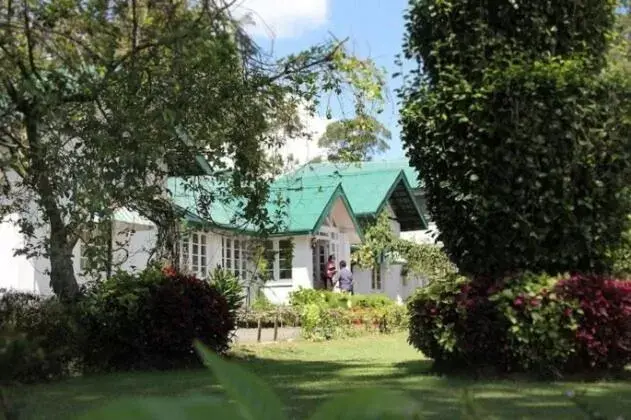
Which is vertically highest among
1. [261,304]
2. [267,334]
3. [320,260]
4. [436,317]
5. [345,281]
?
[320,260]

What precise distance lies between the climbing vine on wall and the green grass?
1807cm

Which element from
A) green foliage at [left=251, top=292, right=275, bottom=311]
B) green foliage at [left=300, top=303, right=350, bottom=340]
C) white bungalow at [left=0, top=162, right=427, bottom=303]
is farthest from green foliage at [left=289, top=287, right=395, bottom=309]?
green foliage at [left=300, top=303, right=350, bottom=340]

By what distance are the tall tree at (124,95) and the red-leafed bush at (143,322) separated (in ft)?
3.12

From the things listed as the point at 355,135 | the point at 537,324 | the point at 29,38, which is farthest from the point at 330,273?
the point at 537,324

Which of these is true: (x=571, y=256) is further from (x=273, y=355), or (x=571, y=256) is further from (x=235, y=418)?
(x=235, y=418)

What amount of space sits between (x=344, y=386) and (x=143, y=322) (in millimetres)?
6288

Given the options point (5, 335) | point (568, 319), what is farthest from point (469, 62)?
point (5, 335)

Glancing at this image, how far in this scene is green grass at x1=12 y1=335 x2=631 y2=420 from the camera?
7.17 metres

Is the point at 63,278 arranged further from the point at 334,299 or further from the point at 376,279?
the point at 376,279

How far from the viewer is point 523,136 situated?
938cm

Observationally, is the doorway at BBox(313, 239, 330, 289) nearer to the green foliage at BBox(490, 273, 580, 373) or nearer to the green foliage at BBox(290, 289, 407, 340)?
the green foliage at BBox(290, 289, 407, 340)

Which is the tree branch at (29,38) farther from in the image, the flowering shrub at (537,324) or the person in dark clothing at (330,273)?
the person in dark clothing at (330,273)

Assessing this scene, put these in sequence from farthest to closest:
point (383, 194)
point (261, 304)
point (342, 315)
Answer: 1. point (383, 194)
2. point (261, 304)
3. point (342, 315)

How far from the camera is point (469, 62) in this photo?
398 inches
